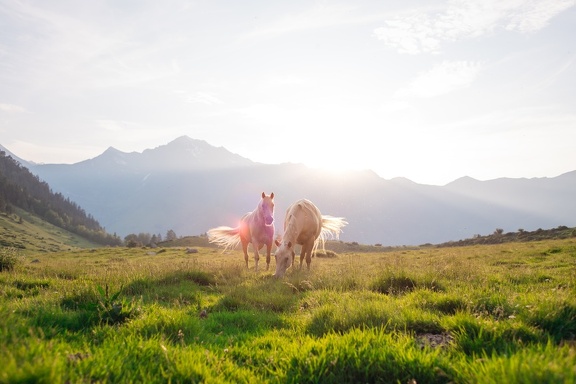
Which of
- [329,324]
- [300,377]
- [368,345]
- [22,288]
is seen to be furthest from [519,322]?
[22,288]

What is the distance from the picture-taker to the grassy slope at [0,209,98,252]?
112 meters

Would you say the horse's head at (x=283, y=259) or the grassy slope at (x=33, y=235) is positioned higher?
the horse's head at (x=283, y=259)

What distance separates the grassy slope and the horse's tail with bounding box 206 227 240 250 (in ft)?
357

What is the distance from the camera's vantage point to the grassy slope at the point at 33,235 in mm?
112375

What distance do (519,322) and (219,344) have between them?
14.0ft

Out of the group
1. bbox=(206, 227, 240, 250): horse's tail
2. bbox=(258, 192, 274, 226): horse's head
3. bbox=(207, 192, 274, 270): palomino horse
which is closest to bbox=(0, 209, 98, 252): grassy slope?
bbox=(206, 227, 240, 250): horse's tail

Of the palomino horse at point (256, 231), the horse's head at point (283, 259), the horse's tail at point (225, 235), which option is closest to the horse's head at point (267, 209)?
the palomino horse at point (256, 231)

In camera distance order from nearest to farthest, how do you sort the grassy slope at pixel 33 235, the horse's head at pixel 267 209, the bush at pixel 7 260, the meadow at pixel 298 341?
the meadow at pixel 298 341 < the bush at pixel 7 260 < the horse's head at pixel 267 209 < the grassy slope at pixel 33 235

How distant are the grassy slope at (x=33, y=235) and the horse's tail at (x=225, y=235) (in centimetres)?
10887

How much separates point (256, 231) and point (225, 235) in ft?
12.4

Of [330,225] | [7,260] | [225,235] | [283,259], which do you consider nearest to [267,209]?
[330,225]

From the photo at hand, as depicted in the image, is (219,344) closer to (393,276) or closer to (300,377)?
(300,377)

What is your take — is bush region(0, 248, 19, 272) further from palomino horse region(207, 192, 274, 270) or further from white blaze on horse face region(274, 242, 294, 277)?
white blaze on horse face region(274, 242, 294, 277)

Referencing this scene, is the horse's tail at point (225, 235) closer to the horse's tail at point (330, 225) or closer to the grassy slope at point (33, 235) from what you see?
the horse's tail at point (330, 225)
